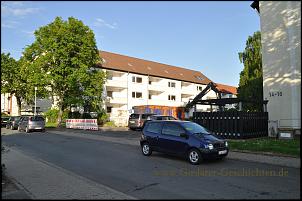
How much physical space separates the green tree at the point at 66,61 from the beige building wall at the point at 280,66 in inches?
882

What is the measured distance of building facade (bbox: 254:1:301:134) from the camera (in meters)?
19.7

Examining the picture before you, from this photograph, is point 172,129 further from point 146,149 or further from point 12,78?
point 12,78

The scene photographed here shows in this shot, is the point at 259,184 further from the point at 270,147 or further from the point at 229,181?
the point at 270,147

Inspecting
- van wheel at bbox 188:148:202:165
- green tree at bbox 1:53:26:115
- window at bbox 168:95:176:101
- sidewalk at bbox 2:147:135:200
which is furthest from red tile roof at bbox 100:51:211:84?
sidewalk at bbox 2:147:135:200

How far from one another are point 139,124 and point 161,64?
38048 millimetres

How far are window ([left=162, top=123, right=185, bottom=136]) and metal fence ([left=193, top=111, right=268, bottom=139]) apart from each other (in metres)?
8.52

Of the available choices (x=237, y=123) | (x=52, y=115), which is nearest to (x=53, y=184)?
(x=237, y=123)

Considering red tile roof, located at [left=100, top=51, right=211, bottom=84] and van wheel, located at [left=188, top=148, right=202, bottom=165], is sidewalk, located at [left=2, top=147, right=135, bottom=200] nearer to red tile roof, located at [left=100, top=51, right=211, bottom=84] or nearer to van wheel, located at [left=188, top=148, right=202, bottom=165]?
van wheel, located at [left=188, top=148, right=202, bottom=165]

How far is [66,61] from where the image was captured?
38.1m

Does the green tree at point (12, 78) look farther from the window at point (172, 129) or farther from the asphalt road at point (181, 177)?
the window at point (172, 129)

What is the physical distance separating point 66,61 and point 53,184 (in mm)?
Answer: 31834

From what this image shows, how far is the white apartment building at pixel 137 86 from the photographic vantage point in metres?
51.3

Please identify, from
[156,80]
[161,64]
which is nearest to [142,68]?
[156,80]

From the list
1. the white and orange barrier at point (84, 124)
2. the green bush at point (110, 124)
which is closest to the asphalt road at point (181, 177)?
the white and orange barrier at point (84, 124)
